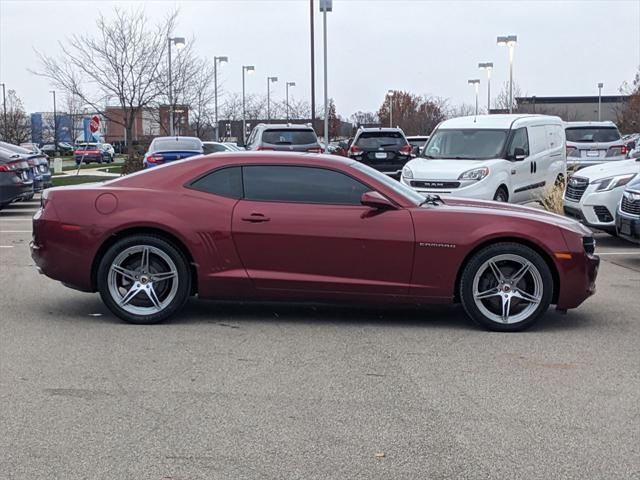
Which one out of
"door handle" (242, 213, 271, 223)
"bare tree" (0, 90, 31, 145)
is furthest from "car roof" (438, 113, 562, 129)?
"bare tree" (0, 90, 31, 145)

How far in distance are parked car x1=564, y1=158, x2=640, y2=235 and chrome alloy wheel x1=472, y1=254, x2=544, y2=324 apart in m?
5.24

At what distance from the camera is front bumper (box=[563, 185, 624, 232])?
40.9 feet

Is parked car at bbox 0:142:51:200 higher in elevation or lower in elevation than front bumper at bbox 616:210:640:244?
higher

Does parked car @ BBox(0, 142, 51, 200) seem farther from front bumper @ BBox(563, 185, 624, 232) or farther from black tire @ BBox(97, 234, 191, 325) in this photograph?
black tire @ BBox(97, 234, 191, 325)

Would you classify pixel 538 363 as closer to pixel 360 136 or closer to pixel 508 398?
pixel 508 398

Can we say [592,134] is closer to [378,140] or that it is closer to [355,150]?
[378,140]

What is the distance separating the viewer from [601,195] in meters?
12.6

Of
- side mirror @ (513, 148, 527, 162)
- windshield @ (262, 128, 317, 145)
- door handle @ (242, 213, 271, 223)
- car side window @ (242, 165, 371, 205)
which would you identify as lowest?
door handle @ (242, 213, 271, 223)

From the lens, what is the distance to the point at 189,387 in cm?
579

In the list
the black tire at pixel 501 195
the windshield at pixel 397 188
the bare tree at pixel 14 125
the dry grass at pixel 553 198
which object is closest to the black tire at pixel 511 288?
the windshield at pixel 397 188

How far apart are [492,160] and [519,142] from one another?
3.59 ft

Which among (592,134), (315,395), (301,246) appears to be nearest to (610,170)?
(301,246)

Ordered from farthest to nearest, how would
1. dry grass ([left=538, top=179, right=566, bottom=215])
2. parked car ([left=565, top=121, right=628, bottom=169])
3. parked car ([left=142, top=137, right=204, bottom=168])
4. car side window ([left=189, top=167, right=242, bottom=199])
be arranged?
parked car ([left=565, top=121, right=628, bottom=169]) < parked car ([left=142, top=137, right=204, bottom=168]) < dry grass ([left=538, top=179, right=566, bottom=215]) < car side window ([left=189, top=167, right=242, bottom=199])

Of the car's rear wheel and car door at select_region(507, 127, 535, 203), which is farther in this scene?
car door at select_region(507, 127, 535, 203)
